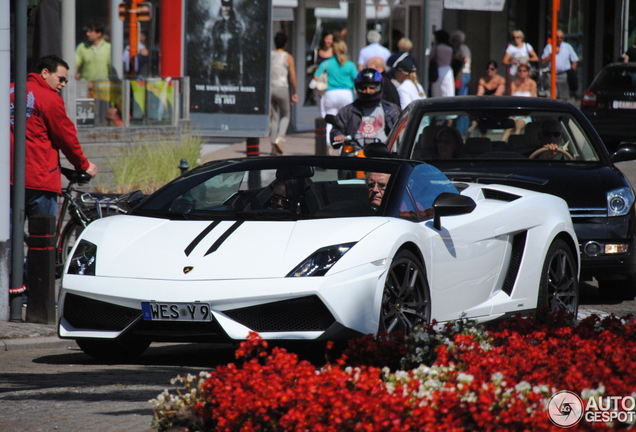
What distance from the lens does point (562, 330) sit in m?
5.30

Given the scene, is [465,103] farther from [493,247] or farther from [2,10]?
[2,10]

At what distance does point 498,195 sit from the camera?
26.5ft

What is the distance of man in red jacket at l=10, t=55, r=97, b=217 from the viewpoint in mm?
9336

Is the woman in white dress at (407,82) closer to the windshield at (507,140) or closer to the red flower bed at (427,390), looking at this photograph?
the windshield at (507,140)

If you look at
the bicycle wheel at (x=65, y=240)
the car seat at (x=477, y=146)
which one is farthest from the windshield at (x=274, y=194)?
the car seat at (x=477, y=146)

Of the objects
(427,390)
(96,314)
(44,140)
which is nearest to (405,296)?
(96,314)

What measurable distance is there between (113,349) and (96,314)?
66 cm

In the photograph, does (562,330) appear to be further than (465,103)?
No

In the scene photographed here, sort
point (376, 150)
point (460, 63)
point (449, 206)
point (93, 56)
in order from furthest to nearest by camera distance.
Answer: point (460, 63) → point (93, 56) → point (376, 150) → point (449, 206)

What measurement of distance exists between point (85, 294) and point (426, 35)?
13.4 m

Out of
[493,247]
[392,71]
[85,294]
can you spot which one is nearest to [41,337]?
[85,294]

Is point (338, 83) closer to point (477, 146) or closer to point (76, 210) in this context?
point (477, 146)

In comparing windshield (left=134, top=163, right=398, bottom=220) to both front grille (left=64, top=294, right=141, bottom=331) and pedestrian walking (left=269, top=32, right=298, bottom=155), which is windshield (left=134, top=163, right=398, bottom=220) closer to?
front grille (left=64, top=294, right=141, bottom=331)

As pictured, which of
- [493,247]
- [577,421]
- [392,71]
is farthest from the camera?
[392,71]
